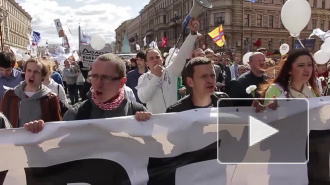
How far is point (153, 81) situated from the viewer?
3.89 metres

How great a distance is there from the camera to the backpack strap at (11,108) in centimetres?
339

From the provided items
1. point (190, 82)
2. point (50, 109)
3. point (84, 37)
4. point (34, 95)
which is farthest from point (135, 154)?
point (84, 37)

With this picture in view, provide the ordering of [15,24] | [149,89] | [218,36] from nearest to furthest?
1. [149,89]
2. [218,36]
3. [15,24]

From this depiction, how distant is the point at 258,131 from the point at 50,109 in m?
1.85

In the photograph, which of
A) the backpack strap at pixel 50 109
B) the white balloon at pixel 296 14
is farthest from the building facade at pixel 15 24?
the backpack strap at pixel 50 109

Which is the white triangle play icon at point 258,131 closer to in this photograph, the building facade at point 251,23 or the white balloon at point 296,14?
the white balloon at point 296,14

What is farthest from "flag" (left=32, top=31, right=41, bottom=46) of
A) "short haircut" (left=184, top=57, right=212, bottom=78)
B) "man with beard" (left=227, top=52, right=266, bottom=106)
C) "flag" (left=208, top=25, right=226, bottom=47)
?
"short haircut" (left=184, top=57, right=212, bottom=78)

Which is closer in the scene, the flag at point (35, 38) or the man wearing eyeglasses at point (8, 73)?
the man wearing eyeglasses at point (8, 73)

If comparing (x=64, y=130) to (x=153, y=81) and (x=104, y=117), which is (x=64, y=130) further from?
(x=153, y=81)

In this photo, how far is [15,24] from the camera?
397 feet

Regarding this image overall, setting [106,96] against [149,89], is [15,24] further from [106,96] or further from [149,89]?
[106,96]
